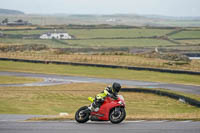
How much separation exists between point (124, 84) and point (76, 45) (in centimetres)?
8685

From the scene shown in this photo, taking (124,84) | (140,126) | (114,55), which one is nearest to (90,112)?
(140,126)

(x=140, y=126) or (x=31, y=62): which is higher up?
(x=140, y=126)

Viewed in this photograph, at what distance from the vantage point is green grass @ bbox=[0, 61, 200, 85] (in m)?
56.0

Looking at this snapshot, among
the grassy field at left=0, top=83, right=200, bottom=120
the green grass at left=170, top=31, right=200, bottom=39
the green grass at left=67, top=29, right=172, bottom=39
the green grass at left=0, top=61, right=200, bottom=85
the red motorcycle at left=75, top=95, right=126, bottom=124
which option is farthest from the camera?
the green grass at left=170, top=31, right=200, bottom=39

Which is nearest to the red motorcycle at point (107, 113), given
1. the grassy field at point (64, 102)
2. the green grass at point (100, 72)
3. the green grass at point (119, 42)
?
the grassy field at point (64, 102)

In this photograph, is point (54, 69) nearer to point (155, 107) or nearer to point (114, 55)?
point (114, 55)

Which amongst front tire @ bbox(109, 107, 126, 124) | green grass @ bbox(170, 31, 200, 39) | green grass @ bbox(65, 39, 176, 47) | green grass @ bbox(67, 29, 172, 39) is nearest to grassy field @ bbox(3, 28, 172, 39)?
green grass @ bbox(67, 29, 172, 39)

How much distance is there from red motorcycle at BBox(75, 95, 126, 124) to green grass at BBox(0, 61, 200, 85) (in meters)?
36.6

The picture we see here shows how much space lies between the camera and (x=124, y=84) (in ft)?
167

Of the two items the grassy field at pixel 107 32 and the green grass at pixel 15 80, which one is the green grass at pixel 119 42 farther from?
the green grass at pixel 15 80

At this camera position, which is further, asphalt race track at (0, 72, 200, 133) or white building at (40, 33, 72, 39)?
white building at (40, 33, 72, 39)

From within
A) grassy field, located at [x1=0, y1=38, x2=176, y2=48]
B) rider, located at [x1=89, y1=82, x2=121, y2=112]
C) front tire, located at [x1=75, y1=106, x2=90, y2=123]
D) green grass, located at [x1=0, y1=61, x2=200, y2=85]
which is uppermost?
rider, located at [x1=89, y1=82, x2=121, y2=112]

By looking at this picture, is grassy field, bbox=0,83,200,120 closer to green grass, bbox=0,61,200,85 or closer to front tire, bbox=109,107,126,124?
front tire, bbox=109,107,126,124

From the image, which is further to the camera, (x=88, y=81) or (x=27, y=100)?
(x=88, y=81)
